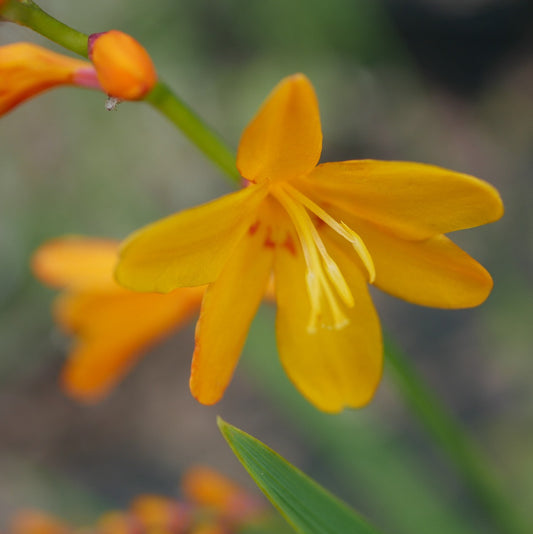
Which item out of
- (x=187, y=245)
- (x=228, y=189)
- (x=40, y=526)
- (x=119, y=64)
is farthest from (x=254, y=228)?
(x=228, y=189)

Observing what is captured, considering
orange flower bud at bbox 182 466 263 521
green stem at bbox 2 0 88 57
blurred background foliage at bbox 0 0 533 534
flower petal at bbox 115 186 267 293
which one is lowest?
blurred background foliage at bbox 0 0 533 534

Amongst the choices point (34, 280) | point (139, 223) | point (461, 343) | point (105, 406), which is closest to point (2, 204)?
point (34, 280)

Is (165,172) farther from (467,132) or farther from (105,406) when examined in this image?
(467,132)

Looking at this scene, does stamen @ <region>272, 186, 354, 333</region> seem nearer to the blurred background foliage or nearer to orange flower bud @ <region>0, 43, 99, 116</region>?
orange flower bud @ <region>0, 43, 99, 116</region>

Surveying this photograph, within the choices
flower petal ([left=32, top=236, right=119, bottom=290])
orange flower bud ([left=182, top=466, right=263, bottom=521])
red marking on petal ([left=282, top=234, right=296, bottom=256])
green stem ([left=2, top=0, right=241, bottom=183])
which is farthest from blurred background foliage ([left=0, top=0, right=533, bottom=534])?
green stem ([left=2, top=0, right=241, bottom=183])

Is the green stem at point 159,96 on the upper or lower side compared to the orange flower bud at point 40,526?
upper

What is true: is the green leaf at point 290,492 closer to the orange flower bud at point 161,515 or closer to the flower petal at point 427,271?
the flower petal at point 427,271

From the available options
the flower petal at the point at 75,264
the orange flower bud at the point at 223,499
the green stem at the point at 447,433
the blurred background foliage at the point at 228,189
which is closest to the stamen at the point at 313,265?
the green stem at the point at 447,433
